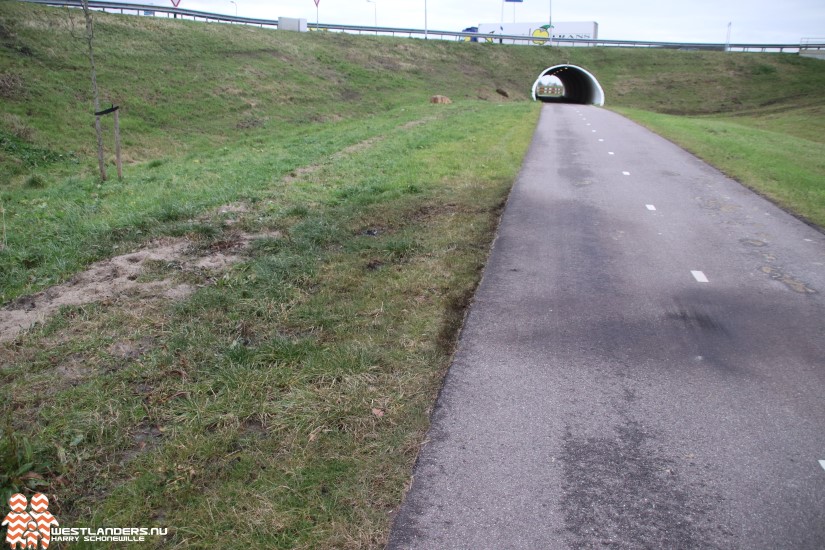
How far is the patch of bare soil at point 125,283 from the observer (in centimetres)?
609

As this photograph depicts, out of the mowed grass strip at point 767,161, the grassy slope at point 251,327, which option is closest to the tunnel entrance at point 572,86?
the mowed grass strip at point 767,161

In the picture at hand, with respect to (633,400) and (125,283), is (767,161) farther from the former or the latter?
(125,283)

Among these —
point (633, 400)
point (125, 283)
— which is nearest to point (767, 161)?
point (633, 400)

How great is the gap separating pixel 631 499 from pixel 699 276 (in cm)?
456

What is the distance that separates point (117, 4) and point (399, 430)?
45.6 meters

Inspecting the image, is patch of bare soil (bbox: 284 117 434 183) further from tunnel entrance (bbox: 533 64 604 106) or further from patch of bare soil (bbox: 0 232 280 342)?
tunnel entrance (bbox: 533 64 604 106)

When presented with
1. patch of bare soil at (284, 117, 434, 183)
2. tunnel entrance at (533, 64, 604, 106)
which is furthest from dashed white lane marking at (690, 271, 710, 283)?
tunnel entrance at (533, 64, 604, 106)

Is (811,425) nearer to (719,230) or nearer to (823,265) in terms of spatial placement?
(823,265)

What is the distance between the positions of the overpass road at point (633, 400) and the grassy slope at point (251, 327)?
1.24ft

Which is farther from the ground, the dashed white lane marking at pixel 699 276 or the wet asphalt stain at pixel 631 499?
the dashed white lane marking at pixel 699 276

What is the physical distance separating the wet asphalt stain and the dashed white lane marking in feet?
12.0

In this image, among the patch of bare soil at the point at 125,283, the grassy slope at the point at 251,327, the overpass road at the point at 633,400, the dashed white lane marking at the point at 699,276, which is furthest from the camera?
the dashed white lane marking at the point at 699,276

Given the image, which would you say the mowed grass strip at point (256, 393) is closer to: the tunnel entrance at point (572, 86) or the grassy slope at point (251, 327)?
the grassy slope at point (251, 327)

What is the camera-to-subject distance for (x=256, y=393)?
15.3 ft
